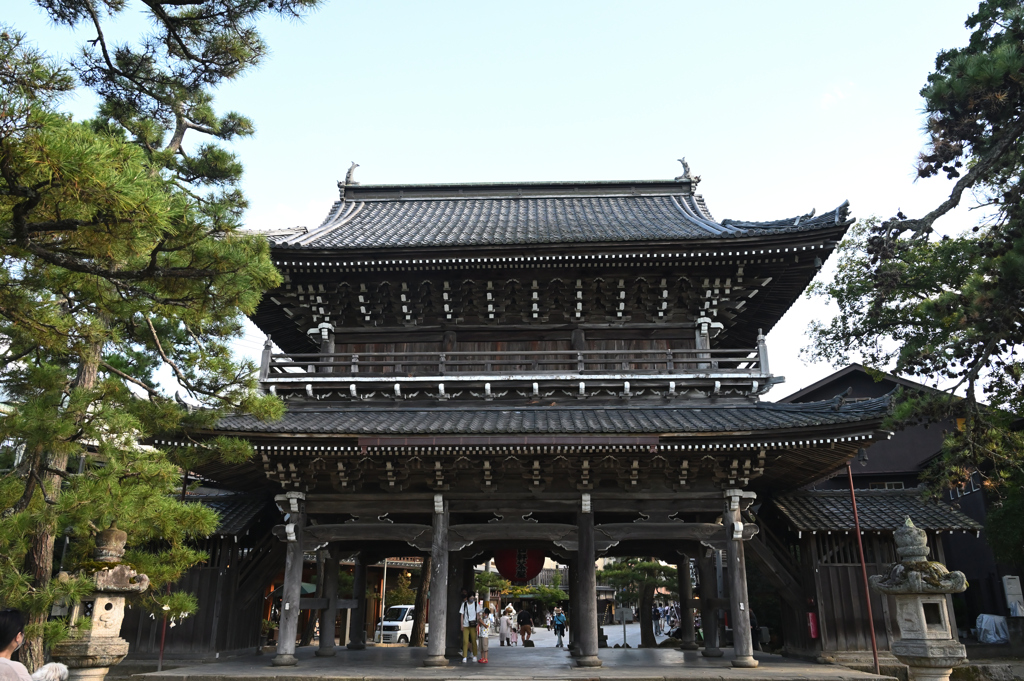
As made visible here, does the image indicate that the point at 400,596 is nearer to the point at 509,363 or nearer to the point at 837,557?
the point at 509,363

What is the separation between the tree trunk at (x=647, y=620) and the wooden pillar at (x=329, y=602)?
10.3 m

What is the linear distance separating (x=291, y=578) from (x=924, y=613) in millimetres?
11563

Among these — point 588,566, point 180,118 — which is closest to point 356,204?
point 180,118

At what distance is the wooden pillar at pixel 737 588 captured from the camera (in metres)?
12.5

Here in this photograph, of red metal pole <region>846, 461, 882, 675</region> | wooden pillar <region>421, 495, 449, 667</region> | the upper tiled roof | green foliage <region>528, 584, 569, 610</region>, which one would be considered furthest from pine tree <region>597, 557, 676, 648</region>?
the upper tiled roof

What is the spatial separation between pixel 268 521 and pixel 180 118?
9476 mm

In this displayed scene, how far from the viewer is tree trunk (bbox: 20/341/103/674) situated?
7.95 m

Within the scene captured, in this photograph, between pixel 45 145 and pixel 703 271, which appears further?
pixel 703 271

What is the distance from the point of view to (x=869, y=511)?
Answer: 15172 millimetres

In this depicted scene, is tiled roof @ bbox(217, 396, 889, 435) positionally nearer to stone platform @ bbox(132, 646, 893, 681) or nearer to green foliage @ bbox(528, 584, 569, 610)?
stone platform @ bbox(132, 646, 893, 681)

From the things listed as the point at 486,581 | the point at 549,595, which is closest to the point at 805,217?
the point at 486,581

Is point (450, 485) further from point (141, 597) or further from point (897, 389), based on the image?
point (897, 389)

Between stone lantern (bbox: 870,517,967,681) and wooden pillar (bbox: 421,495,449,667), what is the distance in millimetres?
7898

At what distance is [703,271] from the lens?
49.7 feet
